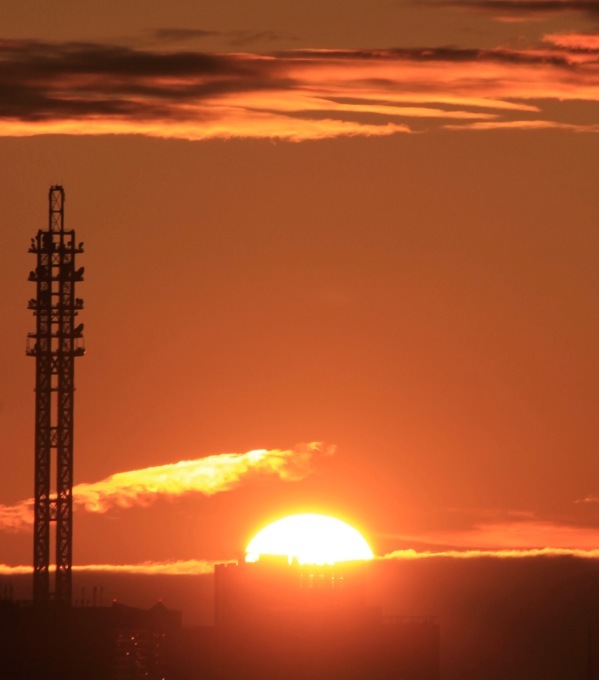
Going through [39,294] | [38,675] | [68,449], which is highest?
[39,294]

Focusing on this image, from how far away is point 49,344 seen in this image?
162 metres

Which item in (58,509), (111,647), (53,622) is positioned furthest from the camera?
(111,647)

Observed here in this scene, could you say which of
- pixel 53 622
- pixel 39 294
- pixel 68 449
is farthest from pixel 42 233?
pixel 53 622

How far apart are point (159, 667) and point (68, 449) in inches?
1587

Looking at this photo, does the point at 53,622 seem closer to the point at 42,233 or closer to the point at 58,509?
the point at 58,509

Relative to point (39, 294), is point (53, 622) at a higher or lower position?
lower

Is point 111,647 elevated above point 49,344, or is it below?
below

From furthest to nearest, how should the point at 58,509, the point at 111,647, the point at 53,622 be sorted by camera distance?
the point at 111,647, the point at 53,622, the point at 58,509

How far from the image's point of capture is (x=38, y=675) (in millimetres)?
180625

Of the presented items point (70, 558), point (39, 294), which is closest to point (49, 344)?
point (39, 294)

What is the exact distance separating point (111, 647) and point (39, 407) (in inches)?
1403

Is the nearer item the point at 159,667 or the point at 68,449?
the point at 68,449

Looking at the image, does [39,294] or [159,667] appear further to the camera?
[159,667]

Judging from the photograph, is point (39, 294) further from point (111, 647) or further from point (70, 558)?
point (111, 647)
